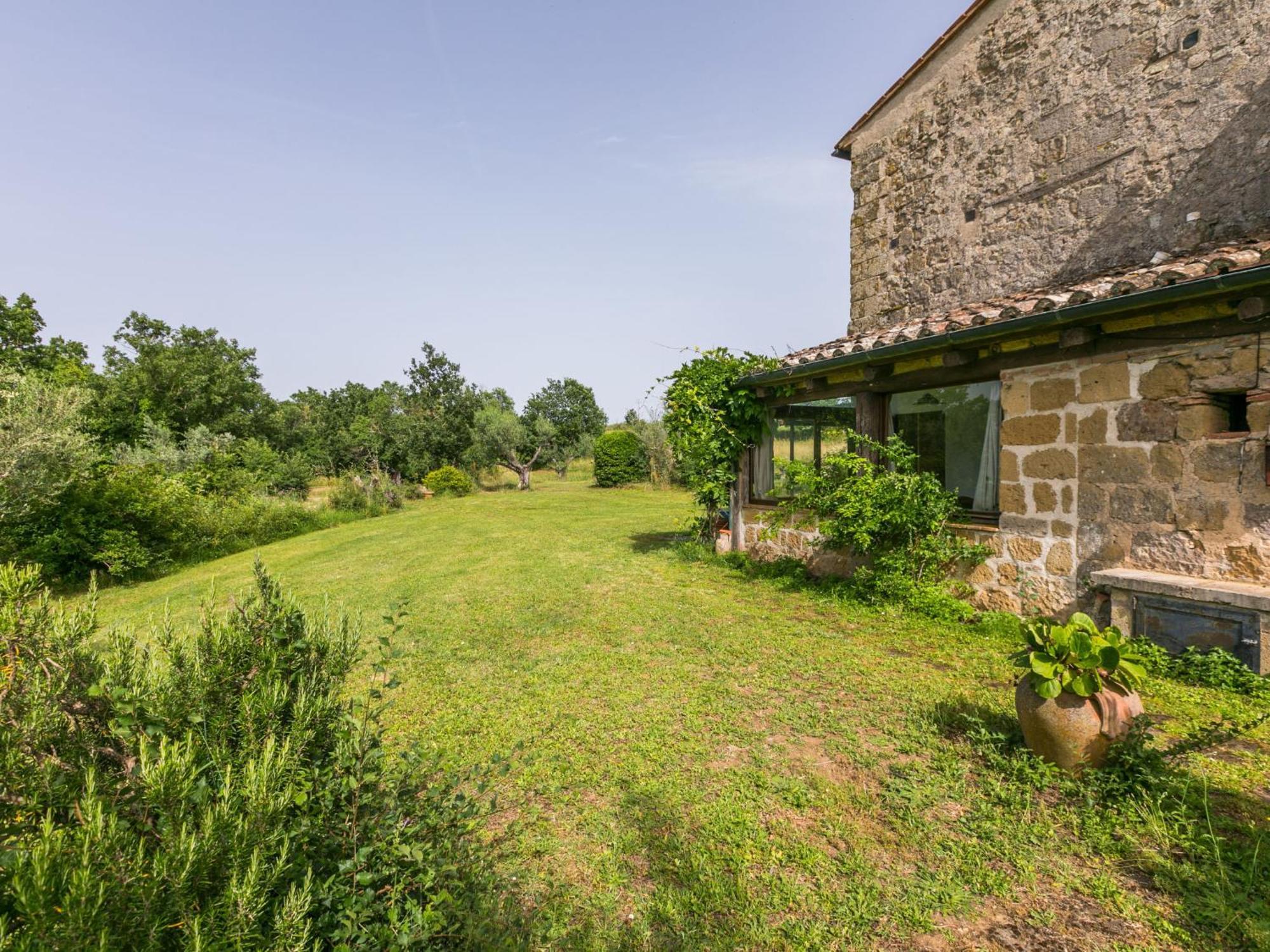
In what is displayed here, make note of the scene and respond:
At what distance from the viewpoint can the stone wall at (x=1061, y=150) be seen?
18.2 ft

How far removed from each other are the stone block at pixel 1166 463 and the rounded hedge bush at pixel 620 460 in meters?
21.1

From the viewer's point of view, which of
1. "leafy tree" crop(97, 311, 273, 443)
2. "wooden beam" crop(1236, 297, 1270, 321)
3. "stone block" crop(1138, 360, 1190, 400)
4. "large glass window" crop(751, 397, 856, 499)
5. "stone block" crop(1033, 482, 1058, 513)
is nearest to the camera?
"wooden beam" crop(1236, 297, 1270, 321)

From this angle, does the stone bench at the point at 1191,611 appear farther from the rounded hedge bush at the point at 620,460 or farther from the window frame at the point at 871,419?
the rounded hedge bush at the point at 620,460

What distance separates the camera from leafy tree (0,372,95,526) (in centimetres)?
1002

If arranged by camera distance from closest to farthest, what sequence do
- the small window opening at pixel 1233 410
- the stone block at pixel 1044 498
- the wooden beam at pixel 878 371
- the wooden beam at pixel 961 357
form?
1. the small window opening at pixel 1233 410
2. the stone block at pixel 1044 498
3. the wooden beam at pixel 961 357
4. the wooden beam at pixel 878 371

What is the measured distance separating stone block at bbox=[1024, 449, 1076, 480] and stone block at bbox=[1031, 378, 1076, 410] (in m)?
0.41

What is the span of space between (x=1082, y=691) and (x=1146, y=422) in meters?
3.06

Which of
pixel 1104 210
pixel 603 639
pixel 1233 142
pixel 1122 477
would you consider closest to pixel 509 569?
pixel 603 639

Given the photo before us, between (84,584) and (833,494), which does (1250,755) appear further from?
(84,584)

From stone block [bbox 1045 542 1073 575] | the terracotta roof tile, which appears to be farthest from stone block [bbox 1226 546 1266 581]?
the terracotta roof tile

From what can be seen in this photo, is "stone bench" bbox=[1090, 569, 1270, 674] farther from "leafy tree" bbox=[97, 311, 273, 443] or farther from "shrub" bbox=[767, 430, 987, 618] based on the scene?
"leafy tree" bbox=[97, 311, 273, 443]

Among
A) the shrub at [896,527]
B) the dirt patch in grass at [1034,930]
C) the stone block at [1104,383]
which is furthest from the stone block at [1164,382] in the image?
the dirt patch in grass at [1034,930]

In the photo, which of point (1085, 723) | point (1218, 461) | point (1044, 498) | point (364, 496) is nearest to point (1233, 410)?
point (1218, 461)

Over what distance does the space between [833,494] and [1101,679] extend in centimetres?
383
